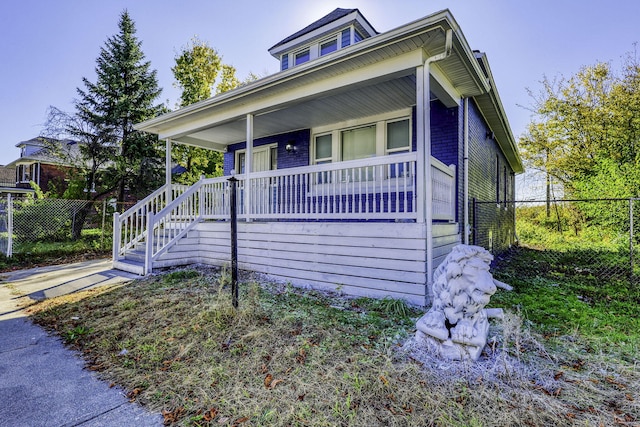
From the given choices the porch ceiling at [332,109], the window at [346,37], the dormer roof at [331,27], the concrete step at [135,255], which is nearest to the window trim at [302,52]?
the dormer roof at [331,27]

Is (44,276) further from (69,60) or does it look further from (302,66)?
(69,60)

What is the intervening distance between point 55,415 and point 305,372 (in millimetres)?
1702

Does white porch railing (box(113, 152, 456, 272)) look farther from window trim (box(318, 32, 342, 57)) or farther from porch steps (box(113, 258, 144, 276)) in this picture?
window trim (box(318, 32, 342, 57))

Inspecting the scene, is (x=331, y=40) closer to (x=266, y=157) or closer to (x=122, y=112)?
(x=266, y=157)

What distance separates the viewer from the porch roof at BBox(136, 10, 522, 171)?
175 inches

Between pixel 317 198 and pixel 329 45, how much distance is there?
5.91 m

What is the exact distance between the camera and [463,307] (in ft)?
8.95

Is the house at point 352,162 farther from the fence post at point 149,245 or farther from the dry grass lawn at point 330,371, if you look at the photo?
the dry grass lawn at point 330,371

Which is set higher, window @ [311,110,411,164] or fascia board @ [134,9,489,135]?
fascia board @ [134,9,489,135]

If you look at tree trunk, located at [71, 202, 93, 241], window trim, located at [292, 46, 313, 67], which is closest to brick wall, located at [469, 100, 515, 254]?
window trim, located at [292, 46, 313, 67]

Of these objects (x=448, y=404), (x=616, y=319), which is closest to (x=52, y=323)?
(x=448, y=404)

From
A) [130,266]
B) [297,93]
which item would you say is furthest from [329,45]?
[130,266]

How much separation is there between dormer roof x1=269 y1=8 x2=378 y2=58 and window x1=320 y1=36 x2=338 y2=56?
0.22m

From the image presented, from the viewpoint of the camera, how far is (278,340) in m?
3.15
